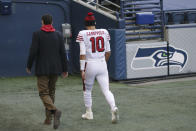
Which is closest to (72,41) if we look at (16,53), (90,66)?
(16,53)

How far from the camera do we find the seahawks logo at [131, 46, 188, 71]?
46.0ft

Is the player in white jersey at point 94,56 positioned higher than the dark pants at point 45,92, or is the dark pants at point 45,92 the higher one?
the player in white jersey at point 94,56

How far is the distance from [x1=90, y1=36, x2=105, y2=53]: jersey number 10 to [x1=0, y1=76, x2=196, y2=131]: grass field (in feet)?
4.25

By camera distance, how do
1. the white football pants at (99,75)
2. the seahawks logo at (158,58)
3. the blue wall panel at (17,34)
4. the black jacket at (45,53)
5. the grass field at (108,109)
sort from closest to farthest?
the black jacket at (45,53)
the grass field at (108,109)
the white football pants at (99,75)
the seahawks logo at (158,58)
the blue wall panel at (17,34)

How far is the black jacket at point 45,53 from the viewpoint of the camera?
7.00 m

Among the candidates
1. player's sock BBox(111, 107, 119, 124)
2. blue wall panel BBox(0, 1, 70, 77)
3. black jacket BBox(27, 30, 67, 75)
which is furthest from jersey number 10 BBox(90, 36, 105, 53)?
blue wall panel BBox(0, 1, 70, 77)

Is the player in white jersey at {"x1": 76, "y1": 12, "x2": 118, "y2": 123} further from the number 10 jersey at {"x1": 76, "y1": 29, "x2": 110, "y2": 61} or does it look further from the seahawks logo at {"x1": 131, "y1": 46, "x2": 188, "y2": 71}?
the seahawks logo at {"x1": 131, "y1": 46, "x2": 188, "y2": 71}

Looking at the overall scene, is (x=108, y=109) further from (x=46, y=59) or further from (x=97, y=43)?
(x=46, y=59)

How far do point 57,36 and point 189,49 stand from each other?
855 centimetres

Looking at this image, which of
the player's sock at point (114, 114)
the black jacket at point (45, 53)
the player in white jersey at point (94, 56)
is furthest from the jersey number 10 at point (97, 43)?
the player's sock at point (114, 114)

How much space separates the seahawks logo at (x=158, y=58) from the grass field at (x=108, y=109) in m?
1.05

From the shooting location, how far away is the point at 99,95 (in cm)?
1087

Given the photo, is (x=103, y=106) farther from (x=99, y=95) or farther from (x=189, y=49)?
(x=189, y=49)

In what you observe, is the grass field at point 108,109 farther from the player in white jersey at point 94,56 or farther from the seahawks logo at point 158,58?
the seahawks logo at point 158,58
